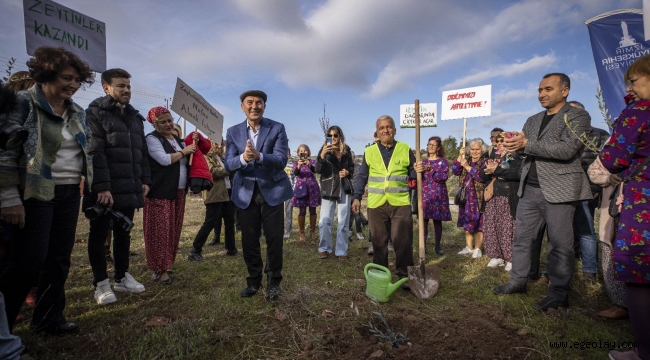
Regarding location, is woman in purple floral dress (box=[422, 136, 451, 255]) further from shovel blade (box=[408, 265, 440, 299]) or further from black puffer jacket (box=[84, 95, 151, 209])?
black puffer jacket (box=[84, 95, 151, 209])

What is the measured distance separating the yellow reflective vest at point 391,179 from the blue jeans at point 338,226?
4.86 ft

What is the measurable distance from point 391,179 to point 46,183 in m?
3.42

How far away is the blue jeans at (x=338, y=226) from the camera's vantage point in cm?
570

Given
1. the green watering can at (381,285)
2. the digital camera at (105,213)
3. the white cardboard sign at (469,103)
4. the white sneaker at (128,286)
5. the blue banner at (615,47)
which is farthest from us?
the white cardboard sign at (469,103)

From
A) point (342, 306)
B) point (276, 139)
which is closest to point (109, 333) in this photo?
point (342, 306)

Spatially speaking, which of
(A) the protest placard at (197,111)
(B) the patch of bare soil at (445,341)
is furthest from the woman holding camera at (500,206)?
(A) the protest placard at (197,111)

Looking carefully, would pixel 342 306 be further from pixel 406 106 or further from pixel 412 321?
pixel 406 106

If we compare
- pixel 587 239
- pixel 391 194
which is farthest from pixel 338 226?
pixel 587 239

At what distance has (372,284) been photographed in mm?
3531

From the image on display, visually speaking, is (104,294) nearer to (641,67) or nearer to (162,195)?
(162,195)

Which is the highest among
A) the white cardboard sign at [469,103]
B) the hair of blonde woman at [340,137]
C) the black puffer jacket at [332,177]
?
the white cardboard sign at [469,103]

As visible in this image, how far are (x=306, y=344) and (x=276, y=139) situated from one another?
220 cm

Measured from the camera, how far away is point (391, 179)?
416 cm

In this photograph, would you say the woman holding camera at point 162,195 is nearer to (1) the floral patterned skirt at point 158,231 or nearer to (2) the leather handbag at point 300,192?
(1) the floral patterned skirt at point 158,231
